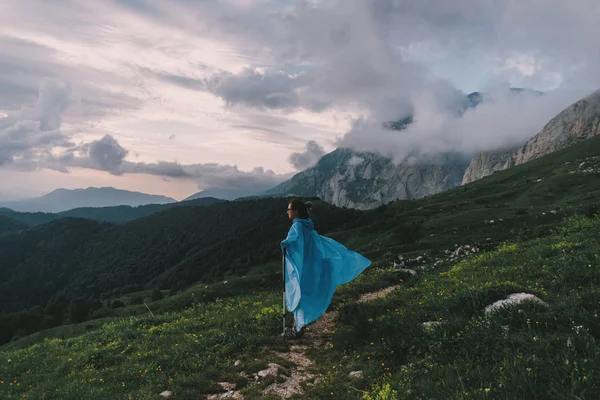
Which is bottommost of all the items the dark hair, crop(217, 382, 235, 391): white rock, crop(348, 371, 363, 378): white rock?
crop(217, 382, 235, 391): white rock

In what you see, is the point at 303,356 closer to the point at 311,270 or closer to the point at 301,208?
the point at 311,270

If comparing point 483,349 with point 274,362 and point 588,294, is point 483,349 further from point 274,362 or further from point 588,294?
point 274,362

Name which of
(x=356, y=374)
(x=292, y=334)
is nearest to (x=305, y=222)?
(x=292, y=334)

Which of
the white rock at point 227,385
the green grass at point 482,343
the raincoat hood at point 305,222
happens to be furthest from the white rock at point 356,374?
the raincoat hood at point 305,222

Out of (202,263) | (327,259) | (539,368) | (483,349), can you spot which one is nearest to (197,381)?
(327,259)

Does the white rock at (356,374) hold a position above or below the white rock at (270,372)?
above

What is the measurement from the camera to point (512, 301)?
9711 mm

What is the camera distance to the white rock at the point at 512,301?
9.35m

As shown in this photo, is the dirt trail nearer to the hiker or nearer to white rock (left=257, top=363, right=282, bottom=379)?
white rock (left=257, top=363, right=282, bottom=379)

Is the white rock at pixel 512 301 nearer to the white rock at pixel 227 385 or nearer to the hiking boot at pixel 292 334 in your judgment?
the hiking boot at pixel 292 334

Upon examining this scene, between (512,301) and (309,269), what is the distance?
19.1 feet

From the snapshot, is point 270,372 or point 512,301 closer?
point 270,372

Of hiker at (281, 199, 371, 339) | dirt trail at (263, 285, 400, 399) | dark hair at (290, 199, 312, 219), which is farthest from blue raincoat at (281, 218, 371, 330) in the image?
dirt trail at (263, 285, 400, 399)

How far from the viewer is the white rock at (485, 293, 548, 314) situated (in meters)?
9.35
